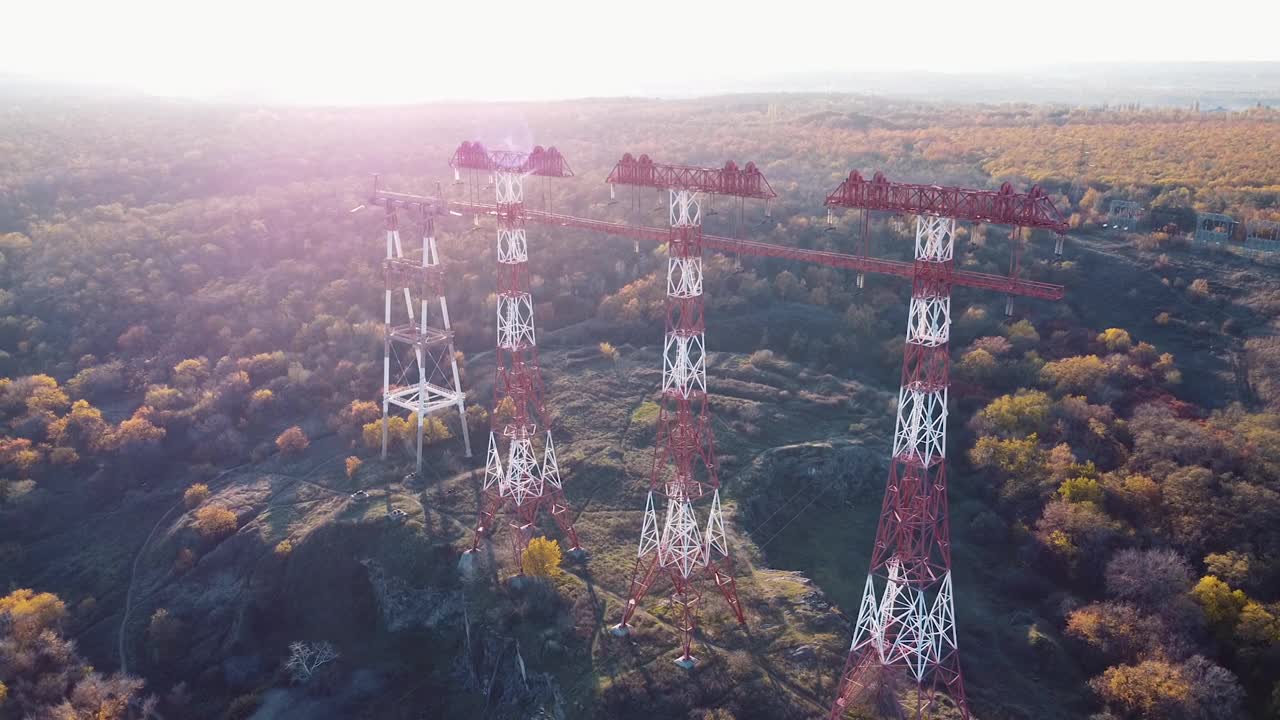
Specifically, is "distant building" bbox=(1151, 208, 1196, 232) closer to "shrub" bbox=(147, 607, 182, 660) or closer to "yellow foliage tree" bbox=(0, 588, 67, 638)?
"shrub" bbox=(147, 607, 182, 660)

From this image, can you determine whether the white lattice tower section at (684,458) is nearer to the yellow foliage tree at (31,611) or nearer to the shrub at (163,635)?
the shrub at (163,635)

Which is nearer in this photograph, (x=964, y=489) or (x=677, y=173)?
(x=677, y=173)

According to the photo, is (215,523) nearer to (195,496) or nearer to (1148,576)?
(195,496)

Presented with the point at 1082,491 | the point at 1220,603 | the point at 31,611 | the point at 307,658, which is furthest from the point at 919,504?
the point at 31,611

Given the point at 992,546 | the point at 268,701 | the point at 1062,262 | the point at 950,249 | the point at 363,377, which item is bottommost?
the point at 268,701

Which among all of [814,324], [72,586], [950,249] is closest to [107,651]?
[72,586]

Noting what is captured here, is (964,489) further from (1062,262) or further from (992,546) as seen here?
(1062,262)

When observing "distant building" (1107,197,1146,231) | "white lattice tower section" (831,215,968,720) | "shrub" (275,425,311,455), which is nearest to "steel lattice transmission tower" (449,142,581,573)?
"shrub" (275,425,311,455)
